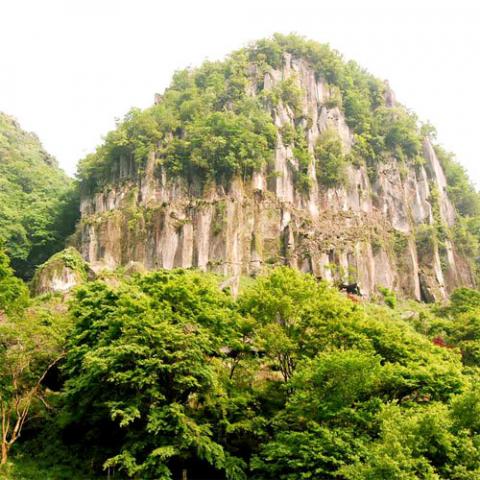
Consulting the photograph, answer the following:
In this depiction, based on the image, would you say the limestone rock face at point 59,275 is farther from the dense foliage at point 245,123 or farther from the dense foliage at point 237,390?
the dense foliage at point 245,123

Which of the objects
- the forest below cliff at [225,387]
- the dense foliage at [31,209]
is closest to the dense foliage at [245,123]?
the dense foliage at [31,209]

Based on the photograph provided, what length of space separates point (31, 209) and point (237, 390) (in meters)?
46.7

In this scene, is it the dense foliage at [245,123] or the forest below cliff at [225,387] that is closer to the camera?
the forest below cliff at [225,387]

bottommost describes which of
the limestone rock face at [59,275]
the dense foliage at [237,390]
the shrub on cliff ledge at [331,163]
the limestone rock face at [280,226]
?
the dense foliage at [237,390]

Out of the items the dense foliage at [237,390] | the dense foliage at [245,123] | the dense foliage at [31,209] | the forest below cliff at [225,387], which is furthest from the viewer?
the dense foliage at [31,209]

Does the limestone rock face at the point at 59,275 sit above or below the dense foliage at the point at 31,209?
below

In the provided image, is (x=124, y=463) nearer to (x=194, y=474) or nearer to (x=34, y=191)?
(x=194, y=474)

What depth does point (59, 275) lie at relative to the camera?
38.2 m

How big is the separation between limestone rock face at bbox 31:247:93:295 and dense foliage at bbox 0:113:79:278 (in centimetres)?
1704

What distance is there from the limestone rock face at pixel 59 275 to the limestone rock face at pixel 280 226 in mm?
4436

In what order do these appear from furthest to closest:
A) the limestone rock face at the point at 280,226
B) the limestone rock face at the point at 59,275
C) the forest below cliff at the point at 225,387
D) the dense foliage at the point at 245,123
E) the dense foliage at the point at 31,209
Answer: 1. the dense foliage at the point at 31,209
2. the dense foliage at the point at 245,123
3. the limestone rock face at the point at 280,226
4. the limestone rock face at the point at 59,275
5. the forest below cliff at the point at 225,387

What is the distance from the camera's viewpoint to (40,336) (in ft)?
67.5

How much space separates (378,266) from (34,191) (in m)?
42.1

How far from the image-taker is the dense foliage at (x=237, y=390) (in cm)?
1609
